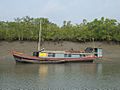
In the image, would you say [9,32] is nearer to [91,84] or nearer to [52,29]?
[52,29]

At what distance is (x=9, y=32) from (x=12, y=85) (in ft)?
133

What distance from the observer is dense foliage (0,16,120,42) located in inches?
2530

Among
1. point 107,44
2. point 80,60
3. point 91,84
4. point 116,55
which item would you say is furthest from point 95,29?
point 91,84

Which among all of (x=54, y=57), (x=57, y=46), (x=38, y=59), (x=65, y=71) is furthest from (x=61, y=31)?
(x=65, y=71)

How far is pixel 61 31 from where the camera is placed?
67688mm

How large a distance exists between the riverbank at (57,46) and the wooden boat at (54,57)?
27.4 ft

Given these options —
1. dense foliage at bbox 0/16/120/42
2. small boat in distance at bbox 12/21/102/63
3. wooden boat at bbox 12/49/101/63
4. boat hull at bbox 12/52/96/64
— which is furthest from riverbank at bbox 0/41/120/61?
boat hull at bbox 12/52/96/64

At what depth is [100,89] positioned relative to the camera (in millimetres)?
23938

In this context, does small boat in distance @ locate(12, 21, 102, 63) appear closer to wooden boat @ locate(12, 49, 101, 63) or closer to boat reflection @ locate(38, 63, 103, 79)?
wooden boat @ locate(12, 49, 101, 63)

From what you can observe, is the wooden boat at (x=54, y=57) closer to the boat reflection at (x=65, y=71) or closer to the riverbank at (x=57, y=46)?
the boat reflection at (x=65, y=71)

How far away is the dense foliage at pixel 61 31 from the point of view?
211ft

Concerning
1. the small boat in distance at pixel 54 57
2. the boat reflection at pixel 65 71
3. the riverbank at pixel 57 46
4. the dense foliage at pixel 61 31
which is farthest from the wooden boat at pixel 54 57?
the dense foliage at pixel 61 31

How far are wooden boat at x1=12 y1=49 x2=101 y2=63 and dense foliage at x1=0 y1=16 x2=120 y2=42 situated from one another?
12.3 m

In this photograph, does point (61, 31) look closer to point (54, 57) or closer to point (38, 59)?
point (54, 57)
